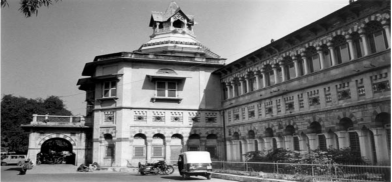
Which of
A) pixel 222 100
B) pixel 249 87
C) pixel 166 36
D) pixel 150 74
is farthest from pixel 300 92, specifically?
pixel 166 36

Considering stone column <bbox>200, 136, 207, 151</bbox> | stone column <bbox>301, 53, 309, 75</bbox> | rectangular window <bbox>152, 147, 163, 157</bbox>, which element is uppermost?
stone column <bbox>301, 53, 309, 75</bbox>

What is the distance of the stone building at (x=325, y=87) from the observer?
1638 cm

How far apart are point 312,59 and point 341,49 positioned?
2.42 m

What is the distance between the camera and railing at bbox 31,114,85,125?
31.6 m

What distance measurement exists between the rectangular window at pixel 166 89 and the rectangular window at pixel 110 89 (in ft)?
13.3

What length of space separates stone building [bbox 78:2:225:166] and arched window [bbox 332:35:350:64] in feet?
49.7

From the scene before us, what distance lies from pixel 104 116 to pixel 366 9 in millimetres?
23029

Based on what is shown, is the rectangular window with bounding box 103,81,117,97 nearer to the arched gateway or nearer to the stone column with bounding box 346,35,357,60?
the arched gateway

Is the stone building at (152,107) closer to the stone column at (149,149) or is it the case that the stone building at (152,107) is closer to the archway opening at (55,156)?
the stone column at (149,149)

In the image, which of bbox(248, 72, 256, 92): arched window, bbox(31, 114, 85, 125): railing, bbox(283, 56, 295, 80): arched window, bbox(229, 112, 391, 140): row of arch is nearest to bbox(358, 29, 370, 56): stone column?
bbox(229, 112, 391, 140): row of arch

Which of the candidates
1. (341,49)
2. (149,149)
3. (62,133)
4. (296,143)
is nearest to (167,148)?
(149,149)

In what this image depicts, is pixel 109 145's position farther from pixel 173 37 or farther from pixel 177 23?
pixel 177 23

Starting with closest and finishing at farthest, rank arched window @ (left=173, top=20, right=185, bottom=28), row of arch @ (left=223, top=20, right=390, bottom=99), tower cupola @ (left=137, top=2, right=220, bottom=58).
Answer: row of arch @ (left=223, top=20, right=390, bottom=99), tower cupola @ (left=137, top=2, right=220, bottom=58), arched window @ (left=173, top=20, right=185, bottom=28)

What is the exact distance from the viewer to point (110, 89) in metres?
30.7
